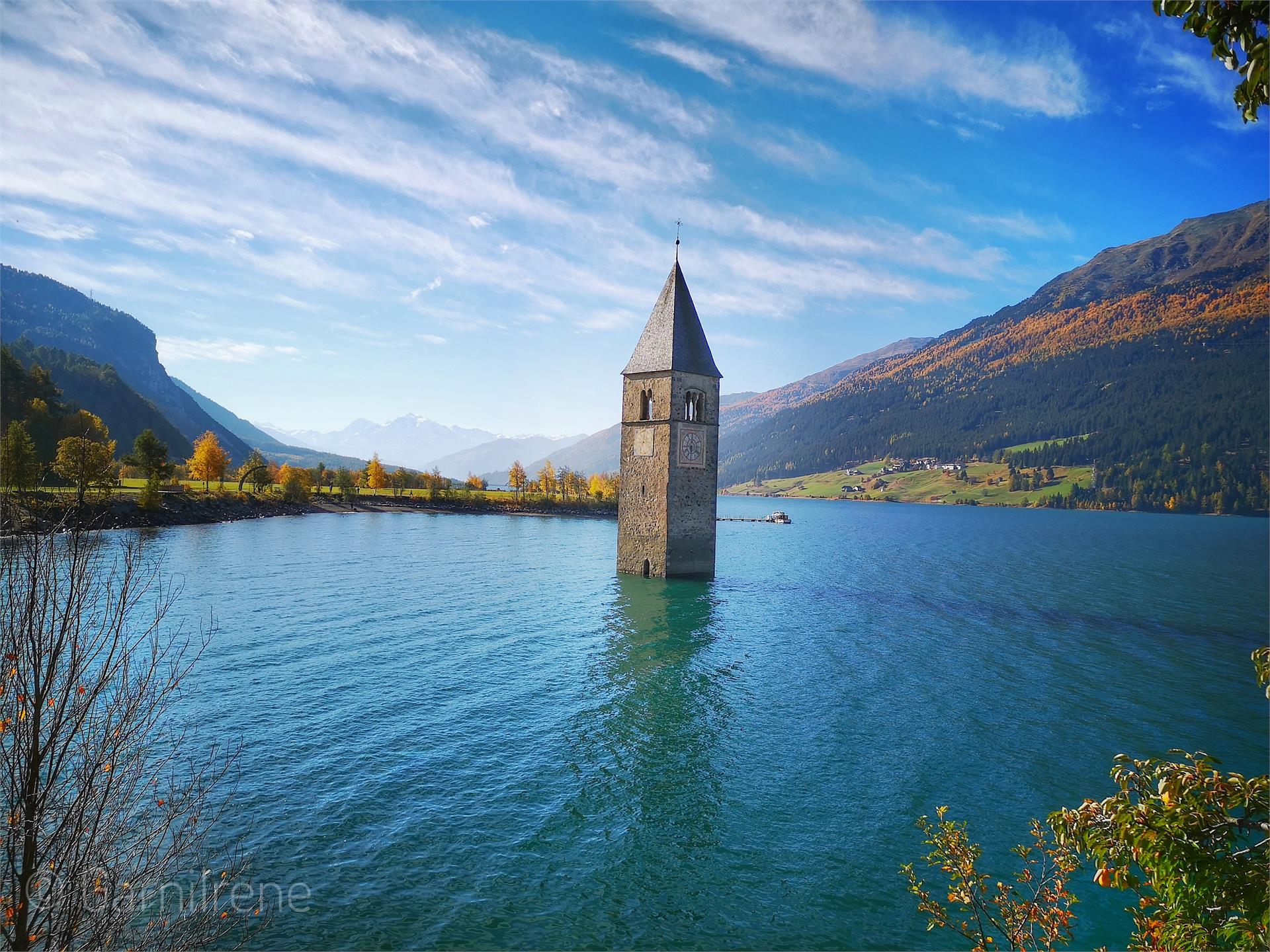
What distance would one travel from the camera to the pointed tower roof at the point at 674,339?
47.8 meters

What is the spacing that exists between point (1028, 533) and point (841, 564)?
210 feet

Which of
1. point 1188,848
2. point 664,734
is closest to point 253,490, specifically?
point 664,734

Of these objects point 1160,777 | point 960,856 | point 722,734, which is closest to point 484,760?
point 722,734

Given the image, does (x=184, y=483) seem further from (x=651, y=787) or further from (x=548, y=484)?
(x=651, y=787)

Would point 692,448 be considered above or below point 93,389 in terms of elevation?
below

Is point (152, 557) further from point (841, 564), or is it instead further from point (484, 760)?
point (841, 564)

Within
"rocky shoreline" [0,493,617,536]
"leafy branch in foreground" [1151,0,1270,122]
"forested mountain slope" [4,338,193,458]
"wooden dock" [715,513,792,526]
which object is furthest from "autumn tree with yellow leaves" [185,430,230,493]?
"leafy branch in foreground" [1151,0,1270,122]

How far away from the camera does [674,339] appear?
48.0 m

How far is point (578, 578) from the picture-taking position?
53.3m

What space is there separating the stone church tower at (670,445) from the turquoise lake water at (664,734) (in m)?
3.21

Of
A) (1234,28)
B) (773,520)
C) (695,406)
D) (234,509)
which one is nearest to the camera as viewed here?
(1234,28)

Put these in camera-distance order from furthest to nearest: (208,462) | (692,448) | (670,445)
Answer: (208,462) → (692,448) → (670,445)

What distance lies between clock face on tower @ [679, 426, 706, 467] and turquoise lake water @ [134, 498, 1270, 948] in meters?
9.41

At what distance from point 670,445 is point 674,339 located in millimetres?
7961
